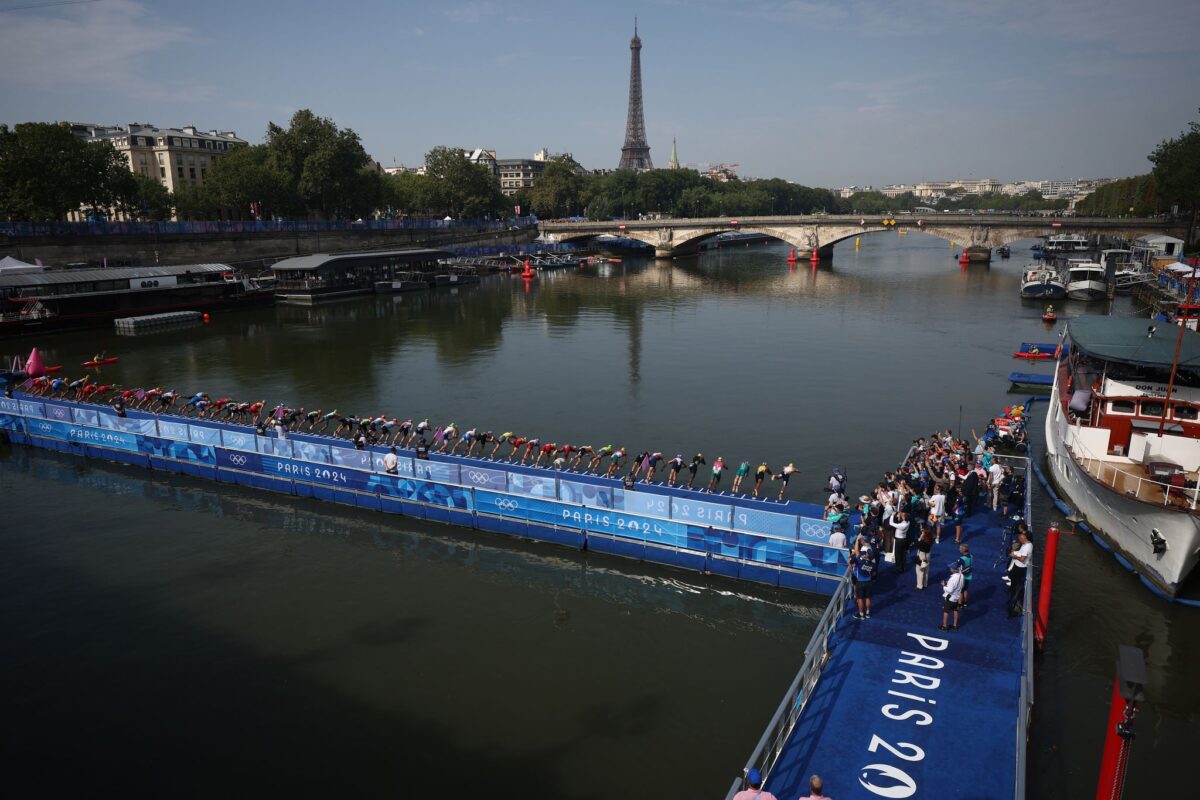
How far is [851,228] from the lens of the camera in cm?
13525

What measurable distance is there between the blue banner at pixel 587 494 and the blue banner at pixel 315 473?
8650mm

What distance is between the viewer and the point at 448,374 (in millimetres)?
54969

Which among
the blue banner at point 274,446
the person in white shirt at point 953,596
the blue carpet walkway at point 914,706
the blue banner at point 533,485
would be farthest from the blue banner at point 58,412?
the person in white shirt at point 953,596

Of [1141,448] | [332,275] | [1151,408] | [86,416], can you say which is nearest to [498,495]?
[86,416]

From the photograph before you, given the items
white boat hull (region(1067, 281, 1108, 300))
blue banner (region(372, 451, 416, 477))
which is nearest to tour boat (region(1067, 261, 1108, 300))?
white boat hull (region(1067, 281, 1108, 300))

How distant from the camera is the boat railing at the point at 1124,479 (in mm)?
23041

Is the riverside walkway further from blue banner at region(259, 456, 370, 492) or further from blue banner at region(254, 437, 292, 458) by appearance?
blue banner at region(254, 437, 292, 458)

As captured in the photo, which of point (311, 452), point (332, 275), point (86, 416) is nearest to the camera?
point (311, 452)

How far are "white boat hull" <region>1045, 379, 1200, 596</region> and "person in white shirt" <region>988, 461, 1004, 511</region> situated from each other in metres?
3.16

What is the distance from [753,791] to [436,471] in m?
19.1

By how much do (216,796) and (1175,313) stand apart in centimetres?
7528

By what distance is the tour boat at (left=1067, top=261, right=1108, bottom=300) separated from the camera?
87.2 m

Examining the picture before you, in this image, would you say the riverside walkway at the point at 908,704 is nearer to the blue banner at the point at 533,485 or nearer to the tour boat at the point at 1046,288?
the blue banner at the point at 533,485

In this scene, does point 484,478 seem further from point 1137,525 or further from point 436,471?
point 1137,525
